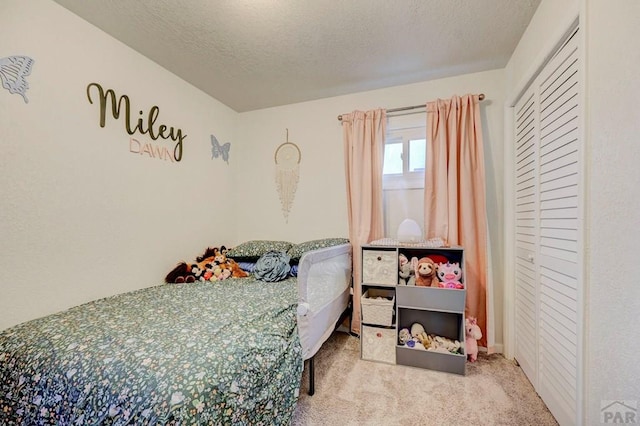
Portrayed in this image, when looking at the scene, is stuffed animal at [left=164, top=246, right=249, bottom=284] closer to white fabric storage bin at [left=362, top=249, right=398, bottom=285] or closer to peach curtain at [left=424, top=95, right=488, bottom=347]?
white fabric storage bin at [left=362, top=249, right=398, bottom=285]

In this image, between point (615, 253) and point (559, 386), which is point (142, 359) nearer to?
point (615, 253)

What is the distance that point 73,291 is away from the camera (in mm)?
1628

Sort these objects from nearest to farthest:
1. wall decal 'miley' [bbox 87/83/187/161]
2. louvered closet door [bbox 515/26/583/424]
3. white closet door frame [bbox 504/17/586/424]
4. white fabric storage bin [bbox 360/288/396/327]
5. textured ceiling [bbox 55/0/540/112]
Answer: white closet door frame [bbox 504/17/586/424], louvered closet door [bbox 515/26/583/424], textured ceiling [bbox 55/0/540/112], wall decal 'miley' [bbox 87/83/187/161], white fabric storage bin [bbox 360/288/396/327]

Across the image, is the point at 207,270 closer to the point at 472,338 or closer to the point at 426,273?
the point at 426,273

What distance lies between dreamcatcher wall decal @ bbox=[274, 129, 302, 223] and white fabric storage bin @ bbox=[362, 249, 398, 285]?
43.2 inches

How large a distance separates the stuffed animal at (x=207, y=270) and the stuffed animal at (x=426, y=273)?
151 centimetres

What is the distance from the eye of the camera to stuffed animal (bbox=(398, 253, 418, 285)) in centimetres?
209

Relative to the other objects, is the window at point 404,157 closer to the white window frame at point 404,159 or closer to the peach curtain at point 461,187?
the white window frame at point 404,159

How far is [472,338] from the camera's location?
1.99 metres

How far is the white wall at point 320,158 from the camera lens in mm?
2209

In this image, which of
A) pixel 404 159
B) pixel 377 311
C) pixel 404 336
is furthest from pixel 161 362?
pixel 404 159

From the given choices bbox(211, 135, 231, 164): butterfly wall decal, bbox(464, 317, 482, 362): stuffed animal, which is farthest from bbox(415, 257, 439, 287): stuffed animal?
bbox(211, 135, 231, 164): butterfly wall decal

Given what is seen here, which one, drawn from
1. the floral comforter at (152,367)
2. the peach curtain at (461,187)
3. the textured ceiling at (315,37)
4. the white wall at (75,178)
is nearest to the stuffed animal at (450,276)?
the peach curtain at (461,187)

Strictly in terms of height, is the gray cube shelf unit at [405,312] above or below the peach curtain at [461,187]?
below
